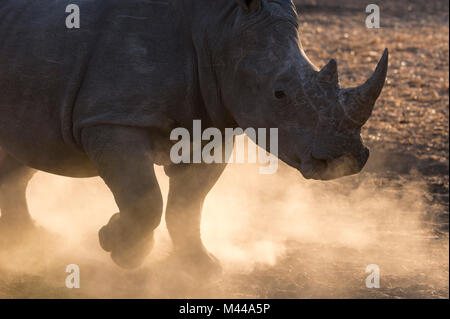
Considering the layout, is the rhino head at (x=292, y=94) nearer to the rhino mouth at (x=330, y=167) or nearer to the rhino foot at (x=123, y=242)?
the rhino mouth at (x=330, y=167)

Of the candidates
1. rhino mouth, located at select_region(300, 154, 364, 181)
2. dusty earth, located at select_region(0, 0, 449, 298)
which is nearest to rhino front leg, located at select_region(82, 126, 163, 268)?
dusty earth, located at select_region(0, 0, 449, 298)

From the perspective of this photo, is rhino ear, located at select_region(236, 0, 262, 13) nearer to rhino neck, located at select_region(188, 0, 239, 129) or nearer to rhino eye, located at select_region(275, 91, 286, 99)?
rhino neck, located at select_region(188, 0, 239, 129)

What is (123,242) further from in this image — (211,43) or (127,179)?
(211,43)

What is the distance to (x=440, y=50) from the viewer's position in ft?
43.6

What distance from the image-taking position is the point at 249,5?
364 centimetres

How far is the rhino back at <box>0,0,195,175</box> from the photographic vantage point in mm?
3703

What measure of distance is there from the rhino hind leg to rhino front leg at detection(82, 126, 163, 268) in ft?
3.73

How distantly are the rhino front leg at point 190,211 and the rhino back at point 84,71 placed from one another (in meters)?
0.55

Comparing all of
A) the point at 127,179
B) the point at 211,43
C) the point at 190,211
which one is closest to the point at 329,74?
the point at 211,43

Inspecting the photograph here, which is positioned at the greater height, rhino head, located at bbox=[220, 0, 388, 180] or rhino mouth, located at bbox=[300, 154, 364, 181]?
rhino head, located at bbox=[220, 0, 388, 180]

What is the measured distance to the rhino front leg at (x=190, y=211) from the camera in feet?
13.8

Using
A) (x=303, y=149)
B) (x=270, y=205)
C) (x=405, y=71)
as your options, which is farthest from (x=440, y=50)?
(x=303, y=149)

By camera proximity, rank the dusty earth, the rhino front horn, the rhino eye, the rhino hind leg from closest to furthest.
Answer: the rhino front horn → the rhino eye → the dusty earth → the rhino hind leg

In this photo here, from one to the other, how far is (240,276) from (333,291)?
1.80 ft
